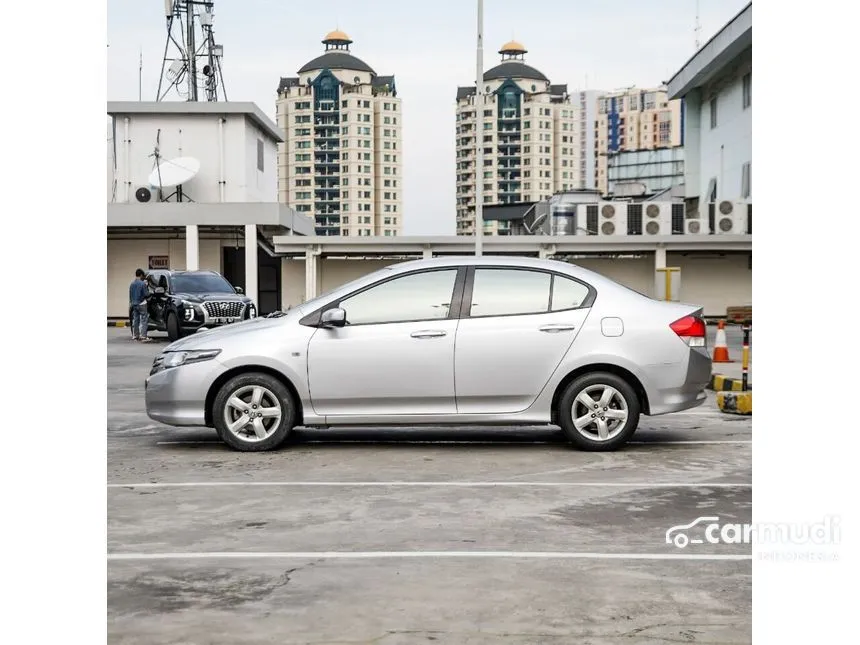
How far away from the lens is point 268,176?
49344 mm

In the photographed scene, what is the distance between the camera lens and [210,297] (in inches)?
1016

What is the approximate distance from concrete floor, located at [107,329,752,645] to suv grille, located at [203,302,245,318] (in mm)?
15332

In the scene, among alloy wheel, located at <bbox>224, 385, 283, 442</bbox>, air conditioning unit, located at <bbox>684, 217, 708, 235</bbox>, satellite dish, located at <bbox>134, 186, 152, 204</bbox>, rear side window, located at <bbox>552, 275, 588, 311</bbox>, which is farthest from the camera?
satellite dish, located at <bbox>134, 186, 152, 204</bbox>

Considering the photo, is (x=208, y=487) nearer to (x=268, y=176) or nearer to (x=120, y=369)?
(x=120, y=369)

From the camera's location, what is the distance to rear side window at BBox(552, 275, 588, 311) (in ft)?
31.5

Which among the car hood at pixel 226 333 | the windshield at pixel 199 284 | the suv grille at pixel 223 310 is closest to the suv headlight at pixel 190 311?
the suv grille at pixel 223 310

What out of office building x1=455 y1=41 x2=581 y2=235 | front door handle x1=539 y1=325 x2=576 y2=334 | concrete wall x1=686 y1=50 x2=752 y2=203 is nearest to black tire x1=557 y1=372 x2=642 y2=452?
Answer: front door handle x1=539 y1=325 x2=576 y2=334

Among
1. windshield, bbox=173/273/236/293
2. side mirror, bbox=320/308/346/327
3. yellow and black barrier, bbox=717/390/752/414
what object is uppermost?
windshield, bbox=173/273/236/293

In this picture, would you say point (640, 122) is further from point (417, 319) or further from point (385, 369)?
point (385, 369)

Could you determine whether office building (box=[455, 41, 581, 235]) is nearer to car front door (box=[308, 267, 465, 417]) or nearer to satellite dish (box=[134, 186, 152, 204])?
satellite dish (box=[134, 186, 152, 204])

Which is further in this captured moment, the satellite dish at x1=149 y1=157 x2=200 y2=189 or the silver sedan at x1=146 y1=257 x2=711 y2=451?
the satellite dish at x1=149 y1=157 x2=200 y2=189

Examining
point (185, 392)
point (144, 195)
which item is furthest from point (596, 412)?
point (144, 195)

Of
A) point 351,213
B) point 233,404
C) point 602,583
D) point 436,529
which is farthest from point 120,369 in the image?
point 351,213
